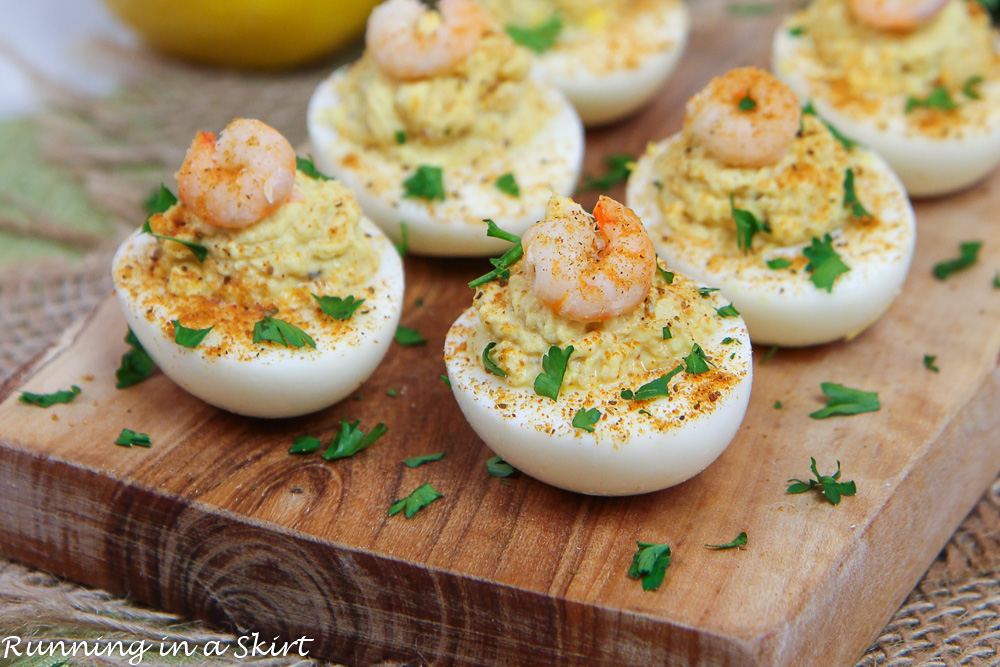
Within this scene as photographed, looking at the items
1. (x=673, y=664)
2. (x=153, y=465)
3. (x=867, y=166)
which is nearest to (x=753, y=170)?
(x=867, y=166)

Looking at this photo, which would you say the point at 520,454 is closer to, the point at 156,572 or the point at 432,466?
the point at 432,466

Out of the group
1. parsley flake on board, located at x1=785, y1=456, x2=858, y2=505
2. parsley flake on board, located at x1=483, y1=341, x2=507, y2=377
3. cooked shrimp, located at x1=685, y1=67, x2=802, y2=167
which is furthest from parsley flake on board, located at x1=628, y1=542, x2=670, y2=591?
cooked shrimp, located at x1=685, y1=67, x2=802, y2=167

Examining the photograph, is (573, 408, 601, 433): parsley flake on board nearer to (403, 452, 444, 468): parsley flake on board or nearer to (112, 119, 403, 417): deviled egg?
(403, 452, 444, 468): parsley flake on board

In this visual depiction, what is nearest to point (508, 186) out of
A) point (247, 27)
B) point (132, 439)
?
→ point (132, 439)

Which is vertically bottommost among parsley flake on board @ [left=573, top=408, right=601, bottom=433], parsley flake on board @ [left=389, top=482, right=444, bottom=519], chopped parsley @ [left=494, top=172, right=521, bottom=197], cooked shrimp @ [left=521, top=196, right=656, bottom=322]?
parsley flake on board @ [left=389, top=482, right=444, bottom=519]

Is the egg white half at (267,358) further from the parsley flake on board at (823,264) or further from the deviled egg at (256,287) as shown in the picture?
the parsley flake on board at (823,264)

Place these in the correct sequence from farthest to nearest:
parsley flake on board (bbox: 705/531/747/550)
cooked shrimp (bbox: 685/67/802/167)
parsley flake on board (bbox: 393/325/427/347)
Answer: parsley flake on board (bbox: 393/325/427/347) → cooked shrimp (bbox: 685/67/802/167) → parsley flake on board (bbox: 705/531/747/550)
